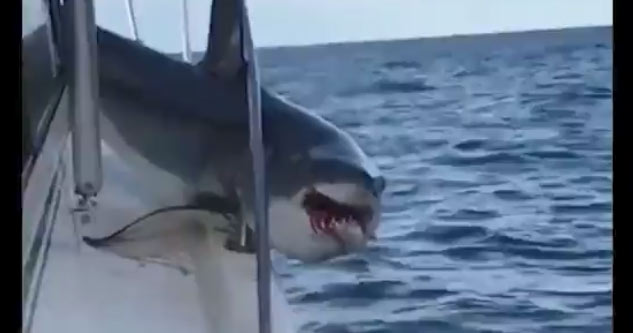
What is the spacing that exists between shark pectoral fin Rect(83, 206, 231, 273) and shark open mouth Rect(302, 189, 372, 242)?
0.14 meters

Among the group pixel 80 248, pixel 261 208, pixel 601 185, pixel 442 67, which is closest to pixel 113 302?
pixel 80 248

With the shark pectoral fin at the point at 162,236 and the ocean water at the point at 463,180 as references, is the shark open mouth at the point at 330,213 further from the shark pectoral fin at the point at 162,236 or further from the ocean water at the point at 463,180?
the shark pectoral fin at the point at 162,236

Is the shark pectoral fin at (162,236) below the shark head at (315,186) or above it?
below

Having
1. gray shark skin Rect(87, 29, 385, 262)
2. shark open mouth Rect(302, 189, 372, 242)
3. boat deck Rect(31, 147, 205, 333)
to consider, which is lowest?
boat deck Rect(31, 147, 205, 333)

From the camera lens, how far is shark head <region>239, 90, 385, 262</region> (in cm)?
90

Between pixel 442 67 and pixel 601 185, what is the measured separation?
0.87ft

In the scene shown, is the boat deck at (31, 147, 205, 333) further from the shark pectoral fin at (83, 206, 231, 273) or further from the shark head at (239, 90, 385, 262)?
the shark head at (239, 90, 385, 262)

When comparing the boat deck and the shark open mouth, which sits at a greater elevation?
the shark open mouth

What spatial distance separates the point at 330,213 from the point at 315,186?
3cm

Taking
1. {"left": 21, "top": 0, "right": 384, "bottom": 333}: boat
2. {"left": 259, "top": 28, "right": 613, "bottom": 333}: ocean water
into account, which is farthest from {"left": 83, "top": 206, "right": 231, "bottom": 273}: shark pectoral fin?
{"left": 259, "top": 28, "right": 613, "bottom": 333}: ocean water

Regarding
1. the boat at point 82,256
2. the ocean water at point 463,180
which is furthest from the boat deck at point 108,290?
the ocean water at point 463,180

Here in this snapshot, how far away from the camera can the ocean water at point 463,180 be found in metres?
0.91

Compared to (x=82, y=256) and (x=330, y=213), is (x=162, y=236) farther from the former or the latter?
(x=330, y=213)

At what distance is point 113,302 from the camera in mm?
967
